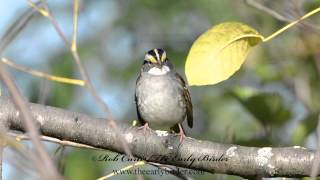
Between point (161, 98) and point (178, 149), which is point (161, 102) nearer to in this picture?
point (161, 98)

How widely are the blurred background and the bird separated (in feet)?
0.92

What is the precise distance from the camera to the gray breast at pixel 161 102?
4.10 metres

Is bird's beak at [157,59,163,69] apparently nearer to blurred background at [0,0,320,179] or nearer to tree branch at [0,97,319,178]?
blurred background at [0,0,320,179]

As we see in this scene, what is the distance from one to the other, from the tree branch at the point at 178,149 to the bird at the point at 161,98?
4.63ft

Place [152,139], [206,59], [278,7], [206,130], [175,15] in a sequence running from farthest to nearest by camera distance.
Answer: [175,15]
[206,130]
[278,7]
[152,139]
[206,59]

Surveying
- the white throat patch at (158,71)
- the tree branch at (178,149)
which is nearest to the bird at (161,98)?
the white throat patch at (158,71)

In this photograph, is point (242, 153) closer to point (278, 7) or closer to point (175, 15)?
point (278, 7)

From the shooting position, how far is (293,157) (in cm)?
251

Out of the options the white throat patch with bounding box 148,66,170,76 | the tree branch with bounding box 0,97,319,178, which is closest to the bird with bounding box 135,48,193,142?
the white throat patch with bounding box 148,66,170,76

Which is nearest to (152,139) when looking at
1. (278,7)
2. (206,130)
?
(278,7)

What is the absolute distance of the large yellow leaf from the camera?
2.29 metres

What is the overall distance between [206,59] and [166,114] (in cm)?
180

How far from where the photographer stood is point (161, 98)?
163 inches

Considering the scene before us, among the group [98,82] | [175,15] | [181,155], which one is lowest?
[181,155]
